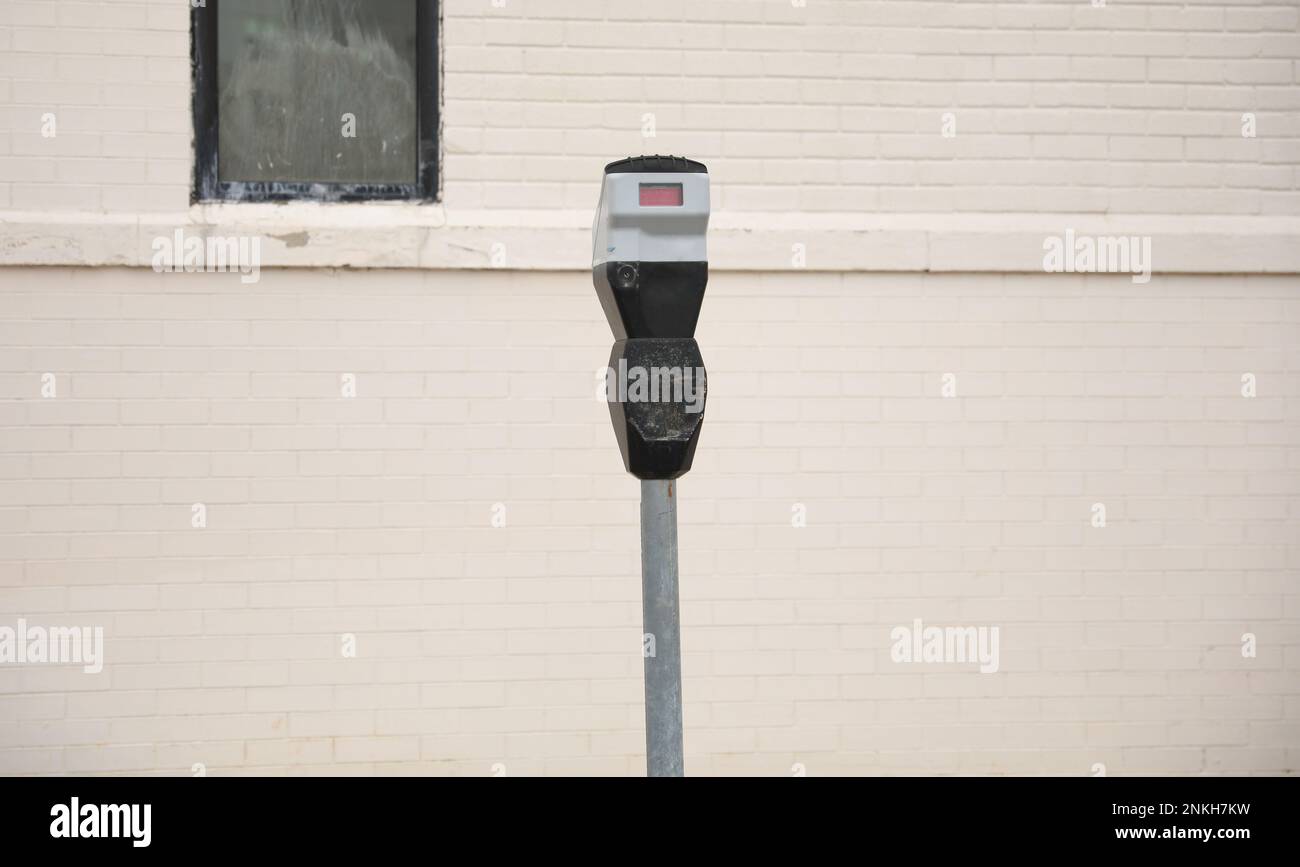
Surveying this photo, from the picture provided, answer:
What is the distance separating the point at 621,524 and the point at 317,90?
5.77 ft

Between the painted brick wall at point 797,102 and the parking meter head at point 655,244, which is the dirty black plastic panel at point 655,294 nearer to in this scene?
the parking meter head at point 655,244

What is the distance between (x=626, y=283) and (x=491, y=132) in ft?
6.67

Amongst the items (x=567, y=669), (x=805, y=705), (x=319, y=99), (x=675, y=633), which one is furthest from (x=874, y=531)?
(x=319, y=99)

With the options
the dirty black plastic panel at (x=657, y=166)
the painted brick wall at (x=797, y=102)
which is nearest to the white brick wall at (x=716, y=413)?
the painted brick wall at (x=797, y=102)

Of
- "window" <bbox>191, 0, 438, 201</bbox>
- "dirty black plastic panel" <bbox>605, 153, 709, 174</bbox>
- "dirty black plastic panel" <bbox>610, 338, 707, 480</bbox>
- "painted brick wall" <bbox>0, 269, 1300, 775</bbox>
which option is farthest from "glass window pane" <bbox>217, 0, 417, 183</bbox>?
"dirty black plastic panel" <bbox>610, 338, 707, 480</bbox>

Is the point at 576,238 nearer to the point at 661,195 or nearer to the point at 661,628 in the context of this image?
the point at 661,195

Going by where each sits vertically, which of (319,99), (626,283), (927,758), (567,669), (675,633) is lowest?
Result: (927,758)

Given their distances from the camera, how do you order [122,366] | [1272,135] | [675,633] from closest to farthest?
[675,633] → [122,366] → [1272,135]

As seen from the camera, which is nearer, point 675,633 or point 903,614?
point 675,633

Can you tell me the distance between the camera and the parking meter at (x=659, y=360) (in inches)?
83.0

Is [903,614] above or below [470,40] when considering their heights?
below

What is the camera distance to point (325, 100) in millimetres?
3986

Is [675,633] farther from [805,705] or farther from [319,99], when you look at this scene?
[319,99]

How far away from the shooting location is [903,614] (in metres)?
4.09
